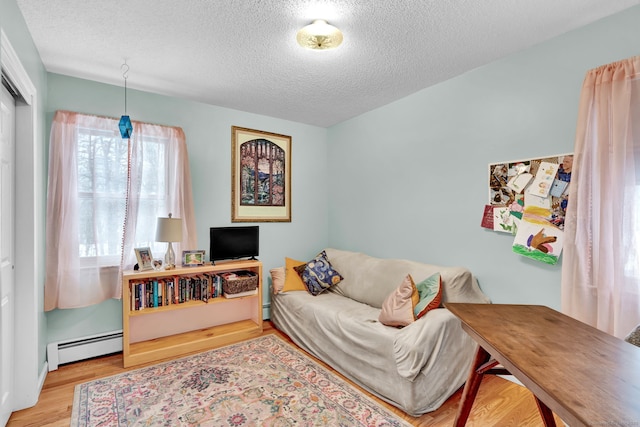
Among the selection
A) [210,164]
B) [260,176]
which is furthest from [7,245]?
[260,176]

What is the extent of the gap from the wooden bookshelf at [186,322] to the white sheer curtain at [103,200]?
0.92 ft

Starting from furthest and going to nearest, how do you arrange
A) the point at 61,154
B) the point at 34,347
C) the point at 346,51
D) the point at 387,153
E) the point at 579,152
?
the point at 387,153 → the point at 61,154 → the point at 346,51 → the point at 34,347 → the point at 579,152

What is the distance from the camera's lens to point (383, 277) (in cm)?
303

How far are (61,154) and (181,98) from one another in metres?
1.17

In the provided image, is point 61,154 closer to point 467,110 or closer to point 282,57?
point 282,57

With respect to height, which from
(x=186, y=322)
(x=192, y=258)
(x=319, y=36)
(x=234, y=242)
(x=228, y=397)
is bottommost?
(x=228, y=397)

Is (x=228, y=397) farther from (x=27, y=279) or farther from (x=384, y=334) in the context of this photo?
(x=27, y=279)

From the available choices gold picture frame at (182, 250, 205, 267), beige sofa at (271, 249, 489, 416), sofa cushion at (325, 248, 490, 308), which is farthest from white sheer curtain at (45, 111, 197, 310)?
sofa cushion at (325, 248, 490, 308)

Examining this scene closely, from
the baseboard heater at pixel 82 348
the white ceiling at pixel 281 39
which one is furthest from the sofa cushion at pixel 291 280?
the white ceiling at pixel 281 39

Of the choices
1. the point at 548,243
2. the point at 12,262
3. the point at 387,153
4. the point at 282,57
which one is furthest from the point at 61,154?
the point at 548,243

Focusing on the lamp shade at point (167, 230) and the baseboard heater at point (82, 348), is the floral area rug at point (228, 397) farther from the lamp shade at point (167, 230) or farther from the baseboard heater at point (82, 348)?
the lamp shade at point (167, 230)

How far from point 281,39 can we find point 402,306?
2064mm

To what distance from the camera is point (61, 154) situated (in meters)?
2.59

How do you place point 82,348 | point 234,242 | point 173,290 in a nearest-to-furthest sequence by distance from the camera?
1. point 82,348
2. point 173,290
3. point 234,242
